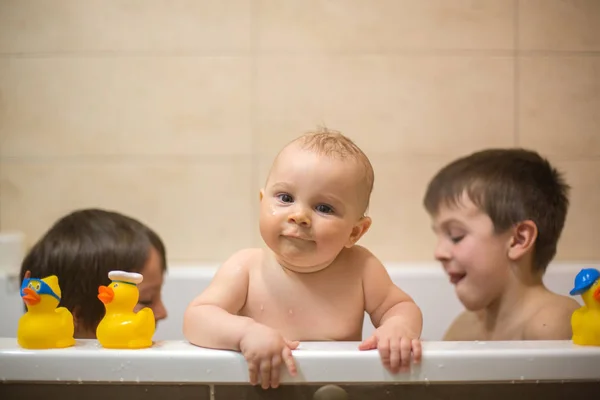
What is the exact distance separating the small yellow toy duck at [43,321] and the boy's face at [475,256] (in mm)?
910

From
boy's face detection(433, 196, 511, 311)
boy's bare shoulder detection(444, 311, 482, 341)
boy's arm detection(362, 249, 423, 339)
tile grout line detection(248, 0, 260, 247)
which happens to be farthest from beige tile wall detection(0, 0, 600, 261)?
boy's arm detection(362, 249, 423, 339)

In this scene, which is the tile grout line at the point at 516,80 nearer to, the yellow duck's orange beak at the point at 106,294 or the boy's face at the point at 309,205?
the boy's face at the point at 309,205

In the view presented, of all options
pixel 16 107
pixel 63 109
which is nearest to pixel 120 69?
pixel 63 109

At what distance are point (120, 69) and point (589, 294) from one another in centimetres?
148

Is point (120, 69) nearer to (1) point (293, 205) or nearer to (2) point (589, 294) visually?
(1) point (293, 205)

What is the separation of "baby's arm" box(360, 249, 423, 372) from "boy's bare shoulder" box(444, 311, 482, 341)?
20.9 inches

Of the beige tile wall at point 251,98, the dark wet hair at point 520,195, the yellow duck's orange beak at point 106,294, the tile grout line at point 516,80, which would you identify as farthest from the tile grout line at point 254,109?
the yellow duck's orange beak at point 106,294

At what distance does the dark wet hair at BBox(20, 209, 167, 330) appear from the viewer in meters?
1.27

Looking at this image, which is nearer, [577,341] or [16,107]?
[577,341]

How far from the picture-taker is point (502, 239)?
148 centimetres

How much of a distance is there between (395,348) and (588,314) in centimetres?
27

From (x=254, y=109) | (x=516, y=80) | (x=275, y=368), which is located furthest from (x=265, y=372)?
(x=516, y=80)

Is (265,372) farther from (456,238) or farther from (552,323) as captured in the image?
(456,238)

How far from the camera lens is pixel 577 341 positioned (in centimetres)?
90
